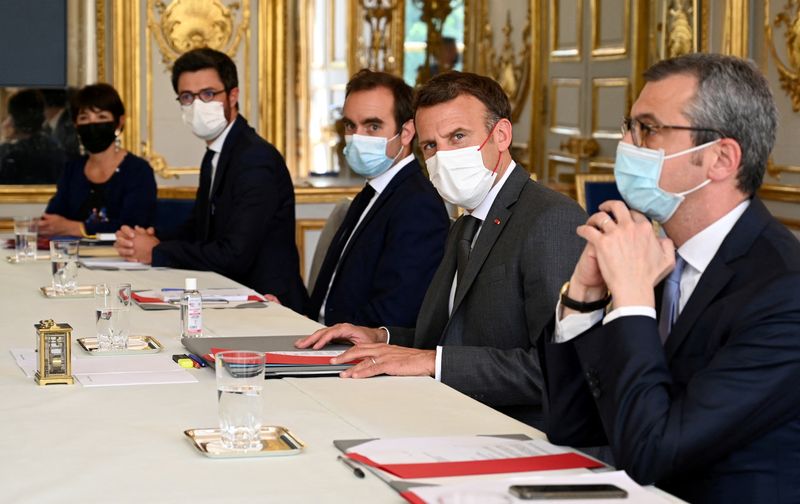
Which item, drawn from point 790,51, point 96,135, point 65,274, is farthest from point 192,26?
point 65,274

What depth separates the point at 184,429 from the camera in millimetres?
2082

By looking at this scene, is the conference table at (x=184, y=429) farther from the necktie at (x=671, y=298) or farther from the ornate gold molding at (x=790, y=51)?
the ornate gold molding at (x=790, y=51)

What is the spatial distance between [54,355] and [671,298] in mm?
1208

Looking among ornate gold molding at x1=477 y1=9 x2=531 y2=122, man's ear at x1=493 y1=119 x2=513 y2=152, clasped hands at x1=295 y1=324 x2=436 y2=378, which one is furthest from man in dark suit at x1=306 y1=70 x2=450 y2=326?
ornate gold molding at x1=477 y1=9 x2=531 y2=122

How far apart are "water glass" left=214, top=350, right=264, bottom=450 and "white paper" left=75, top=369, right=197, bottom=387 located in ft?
1.79

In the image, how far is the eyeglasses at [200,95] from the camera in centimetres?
497

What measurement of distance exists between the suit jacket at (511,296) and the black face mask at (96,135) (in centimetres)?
341

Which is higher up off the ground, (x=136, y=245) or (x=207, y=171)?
(x=207, y=171)

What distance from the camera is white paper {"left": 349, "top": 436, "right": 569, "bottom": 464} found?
1879mm

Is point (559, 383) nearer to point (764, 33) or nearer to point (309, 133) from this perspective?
point (764, 33)

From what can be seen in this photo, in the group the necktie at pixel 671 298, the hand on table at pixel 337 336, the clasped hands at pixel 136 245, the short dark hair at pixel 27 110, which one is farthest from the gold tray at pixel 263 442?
the short dark hair at pixel 27 110

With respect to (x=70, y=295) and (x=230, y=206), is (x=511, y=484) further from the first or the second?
(x=230, y=206)

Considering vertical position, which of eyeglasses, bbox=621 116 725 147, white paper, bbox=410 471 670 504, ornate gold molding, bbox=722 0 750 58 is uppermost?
ornate gold molding, bbox=722 0 750 58

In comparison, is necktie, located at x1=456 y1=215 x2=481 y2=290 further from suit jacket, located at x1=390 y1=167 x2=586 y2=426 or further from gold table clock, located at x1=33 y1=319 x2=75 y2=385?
gold table clock, located at x1=33 y1=319 x2=75 y2=385
